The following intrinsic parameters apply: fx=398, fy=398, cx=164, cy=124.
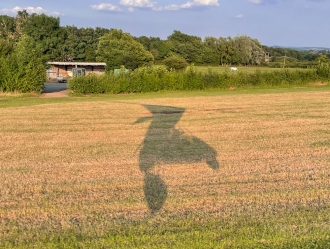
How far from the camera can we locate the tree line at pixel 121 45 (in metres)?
68.1

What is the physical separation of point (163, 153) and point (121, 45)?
61.0m

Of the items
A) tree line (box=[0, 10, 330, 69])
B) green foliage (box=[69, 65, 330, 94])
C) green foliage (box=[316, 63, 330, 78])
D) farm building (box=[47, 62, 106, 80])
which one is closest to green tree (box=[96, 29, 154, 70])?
tree line (box=[0, 10, 330, 69])

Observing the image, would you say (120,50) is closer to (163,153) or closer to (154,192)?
(163,153)

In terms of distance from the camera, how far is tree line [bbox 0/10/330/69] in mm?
68062

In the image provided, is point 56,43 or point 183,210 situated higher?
point 56,43

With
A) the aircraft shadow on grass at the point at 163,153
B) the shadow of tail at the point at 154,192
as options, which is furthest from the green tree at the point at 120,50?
the shadow of tail at the point at 154,192

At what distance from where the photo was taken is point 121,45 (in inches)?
2662

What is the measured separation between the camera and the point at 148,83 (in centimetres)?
3184

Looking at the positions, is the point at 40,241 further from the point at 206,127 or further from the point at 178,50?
the point at 178,50

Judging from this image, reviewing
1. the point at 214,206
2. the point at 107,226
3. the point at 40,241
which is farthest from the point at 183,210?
the point at 40,241

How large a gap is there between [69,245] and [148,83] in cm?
2799

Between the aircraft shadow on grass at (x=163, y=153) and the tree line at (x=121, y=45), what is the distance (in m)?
48.3

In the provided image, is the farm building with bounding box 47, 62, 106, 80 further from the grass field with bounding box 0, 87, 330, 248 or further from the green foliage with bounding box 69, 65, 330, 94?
the grass field with bounding box 0, 87, 330, 248

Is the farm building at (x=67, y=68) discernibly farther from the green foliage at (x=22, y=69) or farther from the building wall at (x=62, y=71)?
the green foliage at (x=22, y=69)
